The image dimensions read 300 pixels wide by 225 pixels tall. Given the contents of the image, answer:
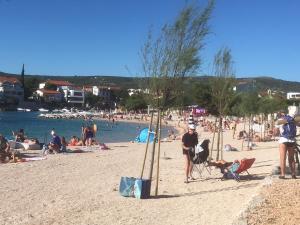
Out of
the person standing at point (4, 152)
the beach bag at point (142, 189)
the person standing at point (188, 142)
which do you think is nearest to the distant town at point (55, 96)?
the person standing at point (4, 152)

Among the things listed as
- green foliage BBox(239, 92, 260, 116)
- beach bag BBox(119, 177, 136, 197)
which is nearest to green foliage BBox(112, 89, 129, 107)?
green foliage BBox(239, 92, 260, 116)

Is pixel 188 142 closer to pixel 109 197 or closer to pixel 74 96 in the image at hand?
pixel 109 197

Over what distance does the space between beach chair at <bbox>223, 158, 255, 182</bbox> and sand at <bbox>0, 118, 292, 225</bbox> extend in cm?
22

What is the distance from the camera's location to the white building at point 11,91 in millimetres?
141125

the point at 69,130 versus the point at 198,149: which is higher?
the point at 198,149

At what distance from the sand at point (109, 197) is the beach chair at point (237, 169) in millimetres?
217

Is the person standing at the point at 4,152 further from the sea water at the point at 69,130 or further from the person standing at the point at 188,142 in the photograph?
the sea water at the point at 69,130

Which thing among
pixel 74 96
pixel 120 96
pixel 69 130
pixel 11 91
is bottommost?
pixel 69 130

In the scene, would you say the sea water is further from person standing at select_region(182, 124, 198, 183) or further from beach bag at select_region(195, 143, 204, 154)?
person standing at select_region(182, 124, 198, 183)

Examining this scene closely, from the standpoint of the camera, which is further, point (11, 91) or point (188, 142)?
point (11, 91)

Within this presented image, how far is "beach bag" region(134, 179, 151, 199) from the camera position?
977 cm

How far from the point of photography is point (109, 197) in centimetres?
1008

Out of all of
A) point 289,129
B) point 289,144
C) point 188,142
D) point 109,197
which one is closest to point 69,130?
point 188,142

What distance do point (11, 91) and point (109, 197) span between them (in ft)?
460
